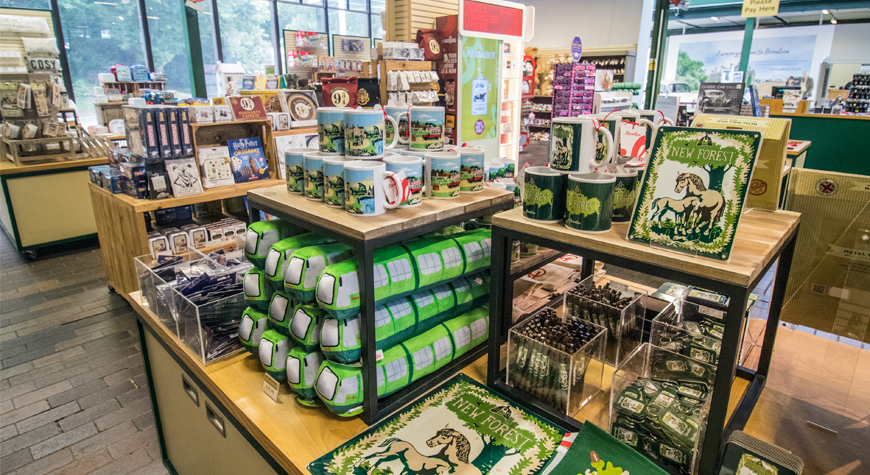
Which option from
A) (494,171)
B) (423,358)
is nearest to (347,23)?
(494,171)

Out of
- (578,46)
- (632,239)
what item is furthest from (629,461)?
(578,46)

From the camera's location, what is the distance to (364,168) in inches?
49.2

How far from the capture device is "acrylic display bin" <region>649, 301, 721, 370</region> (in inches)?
49.3

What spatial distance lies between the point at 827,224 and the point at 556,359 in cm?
84

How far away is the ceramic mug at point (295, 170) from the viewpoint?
59.3 inches

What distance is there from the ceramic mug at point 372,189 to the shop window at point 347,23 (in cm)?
1369

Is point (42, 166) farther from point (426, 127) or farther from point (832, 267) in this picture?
point (832, 267)

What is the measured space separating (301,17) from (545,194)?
43.9 feet

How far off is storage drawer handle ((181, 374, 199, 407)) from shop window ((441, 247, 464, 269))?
1000mm

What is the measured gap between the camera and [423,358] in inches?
54.6

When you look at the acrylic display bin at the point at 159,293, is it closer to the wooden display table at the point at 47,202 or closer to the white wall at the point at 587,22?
the wooden display table at the point at 47,202

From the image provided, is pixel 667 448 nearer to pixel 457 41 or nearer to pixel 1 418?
pixel 1 418

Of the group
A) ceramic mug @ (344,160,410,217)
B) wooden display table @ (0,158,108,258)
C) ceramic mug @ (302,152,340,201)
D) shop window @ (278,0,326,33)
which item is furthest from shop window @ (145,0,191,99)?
ceramic mug @ (344,160,410,217)

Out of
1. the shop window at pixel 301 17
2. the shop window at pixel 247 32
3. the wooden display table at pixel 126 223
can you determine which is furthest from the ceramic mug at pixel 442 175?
the shop window at pixel 301 17
